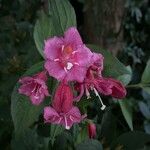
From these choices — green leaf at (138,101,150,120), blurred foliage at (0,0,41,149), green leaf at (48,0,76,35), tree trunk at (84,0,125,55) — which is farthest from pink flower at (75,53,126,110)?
tree trunk at (84,0,125,55)

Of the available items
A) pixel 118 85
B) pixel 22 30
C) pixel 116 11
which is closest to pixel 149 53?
pixel 116 11

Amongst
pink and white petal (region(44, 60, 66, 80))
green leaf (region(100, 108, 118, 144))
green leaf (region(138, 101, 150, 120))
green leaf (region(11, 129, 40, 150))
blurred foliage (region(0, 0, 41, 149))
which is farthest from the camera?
green leaf (region(138, 101, 150, 120))

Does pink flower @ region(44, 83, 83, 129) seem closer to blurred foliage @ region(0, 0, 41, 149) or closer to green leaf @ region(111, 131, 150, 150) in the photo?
green leaf @ region(111, 131, 150, 150)

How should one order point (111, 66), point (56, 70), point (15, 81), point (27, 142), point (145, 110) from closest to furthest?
point (56, 70)
point (111, 66)
point (27, 142)
point (15, 81)
point (145, 110)

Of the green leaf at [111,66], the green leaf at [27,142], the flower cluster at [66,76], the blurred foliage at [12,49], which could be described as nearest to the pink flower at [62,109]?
the flower cluster at [66,76]

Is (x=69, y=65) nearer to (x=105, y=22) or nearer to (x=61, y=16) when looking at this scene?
(x=61, y=16)

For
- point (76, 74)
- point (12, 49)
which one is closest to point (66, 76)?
point (76, 74)

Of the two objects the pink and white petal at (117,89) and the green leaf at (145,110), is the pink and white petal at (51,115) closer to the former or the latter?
the pink and white petal at (117,89)
